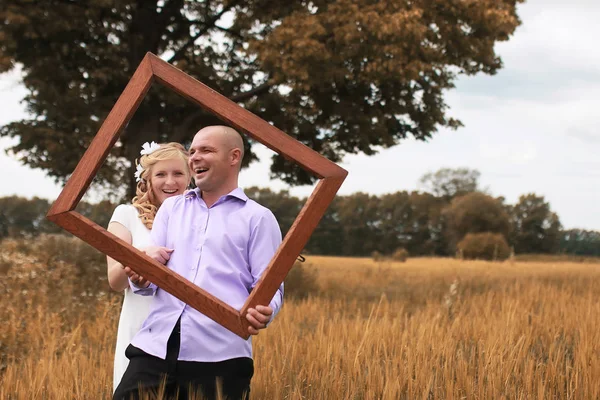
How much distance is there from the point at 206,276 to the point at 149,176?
2.31 ft

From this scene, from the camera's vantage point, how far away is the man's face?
2447mm

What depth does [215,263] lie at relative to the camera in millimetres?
2547

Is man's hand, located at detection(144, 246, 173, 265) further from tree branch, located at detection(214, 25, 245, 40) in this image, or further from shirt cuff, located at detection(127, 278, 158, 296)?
tree branch, located at detection(214, 25, 245, 40)

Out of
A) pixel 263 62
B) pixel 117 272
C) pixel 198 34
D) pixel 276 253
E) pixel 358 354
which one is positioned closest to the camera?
pixel 276 253

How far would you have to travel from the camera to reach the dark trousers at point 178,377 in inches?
103

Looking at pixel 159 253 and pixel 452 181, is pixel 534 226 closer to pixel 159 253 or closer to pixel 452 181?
pixel 452 181

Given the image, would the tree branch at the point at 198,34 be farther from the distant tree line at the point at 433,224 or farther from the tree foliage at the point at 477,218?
the tree foliage at the point at 477,218

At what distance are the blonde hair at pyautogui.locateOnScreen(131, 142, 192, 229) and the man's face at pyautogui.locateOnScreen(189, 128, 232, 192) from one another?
45 cm

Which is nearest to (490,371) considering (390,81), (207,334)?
(207,334)

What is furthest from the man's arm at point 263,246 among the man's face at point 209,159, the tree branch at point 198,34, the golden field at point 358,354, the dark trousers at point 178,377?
the tree branch at point 198,34

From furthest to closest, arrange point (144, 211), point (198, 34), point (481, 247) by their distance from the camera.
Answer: point (481, 247), point (198, 34), point (144, 211)

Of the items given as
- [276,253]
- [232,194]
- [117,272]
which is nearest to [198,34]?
[117,272]

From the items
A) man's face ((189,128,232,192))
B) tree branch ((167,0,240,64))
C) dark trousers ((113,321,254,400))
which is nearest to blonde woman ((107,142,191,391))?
dark trousers ((113,321,254,400))

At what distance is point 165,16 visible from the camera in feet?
48.3
